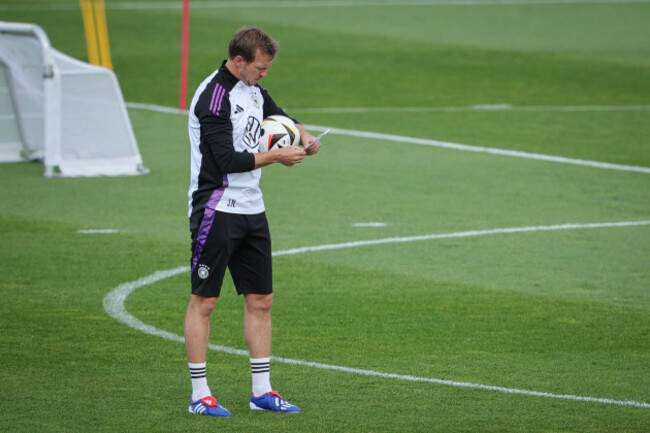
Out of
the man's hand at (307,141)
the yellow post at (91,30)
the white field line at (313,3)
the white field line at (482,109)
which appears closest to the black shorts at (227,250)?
the man's hand at (307,141)

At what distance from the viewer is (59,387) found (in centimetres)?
717

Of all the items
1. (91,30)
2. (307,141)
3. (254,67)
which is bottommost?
(91,30)

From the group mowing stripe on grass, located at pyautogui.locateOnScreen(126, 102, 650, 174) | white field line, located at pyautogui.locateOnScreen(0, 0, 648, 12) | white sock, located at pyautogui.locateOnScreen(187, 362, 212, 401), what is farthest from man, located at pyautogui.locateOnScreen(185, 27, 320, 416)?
white field line, located at pyautogui.locateOnScreen(0, 0, 648, 12)

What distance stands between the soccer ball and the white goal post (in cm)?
820

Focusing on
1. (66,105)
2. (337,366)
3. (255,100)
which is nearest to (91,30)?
(66,105)

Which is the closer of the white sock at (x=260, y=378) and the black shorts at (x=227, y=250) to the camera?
the black shorts at (x=227, y=250)

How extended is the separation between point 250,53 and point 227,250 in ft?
3.59

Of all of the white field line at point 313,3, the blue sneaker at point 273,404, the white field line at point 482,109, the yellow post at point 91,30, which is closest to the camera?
the blue sneaker at point 273,404

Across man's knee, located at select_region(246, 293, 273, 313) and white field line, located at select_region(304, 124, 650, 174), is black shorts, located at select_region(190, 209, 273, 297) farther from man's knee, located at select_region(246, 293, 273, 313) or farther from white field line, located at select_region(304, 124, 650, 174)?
white field line, located at select_region(304, 124, 650, 174)

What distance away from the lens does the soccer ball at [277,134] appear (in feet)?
22.6

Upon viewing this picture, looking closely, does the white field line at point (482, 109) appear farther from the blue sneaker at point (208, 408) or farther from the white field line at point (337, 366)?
the blue sneaker at point (208, 408)

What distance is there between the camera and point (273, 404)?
676 cm

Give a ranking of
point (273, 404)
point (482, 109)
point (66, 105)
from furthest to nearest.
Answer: point (482, 109) < point (66, 105) < point (273, 404)

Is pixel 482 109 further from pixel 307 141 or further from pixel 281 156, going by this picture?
pixel 281 156
